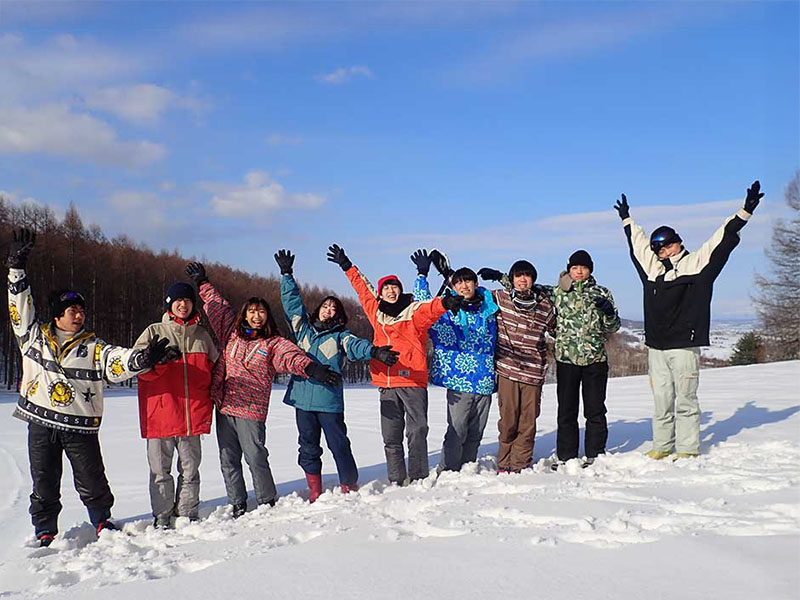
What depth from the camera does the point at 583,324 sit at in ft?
18.6

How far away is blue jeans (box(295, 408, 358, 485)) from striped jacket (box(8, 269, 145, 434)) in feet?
4.94

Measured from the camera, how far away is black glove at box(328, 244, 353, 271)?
570 centimetres

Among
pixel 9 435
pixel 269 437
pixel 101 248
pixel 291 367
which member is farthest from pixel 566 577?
pixel 101 248

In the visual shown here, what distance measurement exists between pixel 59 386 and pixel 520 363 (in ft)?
12.4

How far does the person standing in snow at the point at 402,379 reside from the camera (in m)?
5.41

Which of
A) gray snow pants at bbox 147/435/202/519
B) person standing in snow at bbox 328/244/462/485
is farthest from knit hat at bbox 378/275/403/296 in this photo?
gray snow pants at bbox 147/435/202/519

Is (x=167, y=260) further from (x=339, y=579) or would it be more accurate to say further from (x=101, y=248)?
(x=339, y=579)

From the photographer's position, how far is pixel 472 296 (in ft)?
18.5

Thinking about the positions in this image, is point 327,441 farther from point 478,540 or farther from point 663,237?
point 663,237

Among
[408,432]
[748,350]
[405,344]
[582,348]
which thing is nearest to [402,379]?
[405,344]

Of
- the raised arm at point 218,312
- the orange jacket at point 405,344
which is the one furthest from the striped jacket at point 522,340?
the raised arm at point 218,312

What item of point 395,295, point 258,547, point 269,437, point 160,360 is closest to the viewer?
point 258,547

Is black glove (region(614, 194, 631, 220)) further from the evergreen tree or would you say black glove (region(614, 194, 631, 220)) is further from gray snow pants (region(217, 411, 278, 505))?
the evergreen tree

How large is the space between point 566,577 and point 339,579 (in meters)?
0.97
